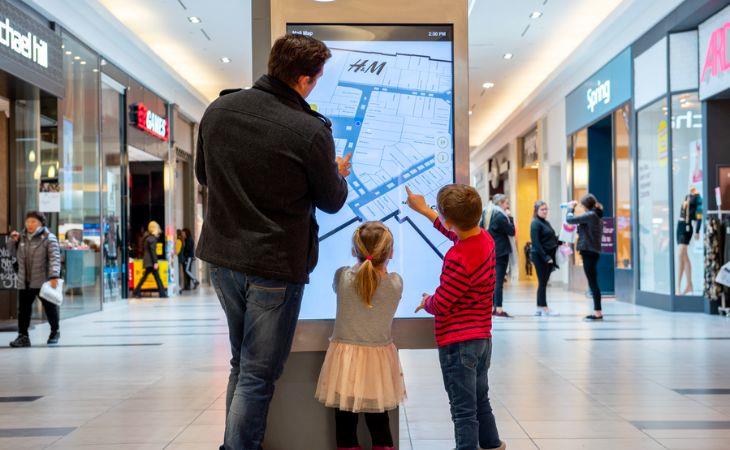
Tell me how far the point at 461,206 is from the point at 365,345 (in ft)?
2.07

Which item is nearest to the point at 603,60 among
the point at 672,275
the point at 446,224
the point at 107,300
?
the point at 672,275

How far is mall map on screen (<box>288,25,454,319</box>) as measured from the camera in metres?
3.20

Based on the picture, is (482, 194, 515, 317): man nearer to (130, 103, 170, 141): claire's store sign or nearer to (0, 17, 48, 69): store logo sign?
(0, 17, 48, 69): store logo sign

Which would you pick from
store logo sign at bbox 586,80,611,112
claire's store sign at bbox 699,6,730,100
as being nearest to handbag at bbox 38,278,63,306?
claire's store sign at bbox 699,6,730,100

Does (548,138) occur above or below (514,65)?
below

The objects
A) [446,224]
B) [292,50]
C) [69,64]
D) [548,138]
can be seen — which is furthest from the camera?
[548,138]

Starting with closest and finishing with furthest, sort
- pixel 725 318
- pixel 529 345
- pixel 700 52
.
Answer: pixel 529 345 → pixel 725 318 → pixel 700 52

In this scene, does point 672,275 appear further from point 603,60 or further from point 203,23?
point 203,23

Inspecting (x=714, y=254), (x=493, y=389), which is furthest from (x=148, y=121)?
(x=493, y=389)

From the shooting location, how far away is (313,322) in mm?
3148

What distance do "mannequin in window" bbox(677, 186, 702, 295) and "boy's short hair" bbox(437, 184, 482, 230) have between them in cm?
812

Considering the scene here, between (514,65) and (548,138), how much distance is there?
6.81 feet

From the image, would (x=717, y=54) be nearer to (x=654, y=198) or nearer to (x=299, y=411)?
(x=654, y=198)

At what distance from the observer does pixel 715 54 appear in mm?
9688
